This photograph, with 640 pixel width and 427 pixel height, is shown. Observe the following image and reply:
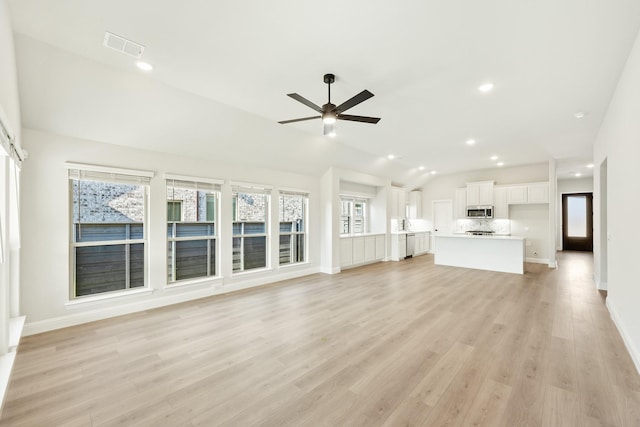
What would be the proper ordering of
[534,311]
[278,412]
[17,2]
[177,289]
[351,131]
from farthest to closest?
1. [351,131]
2. [177,289]
3. [534,311]
4. [17,2]
5. [278,412]

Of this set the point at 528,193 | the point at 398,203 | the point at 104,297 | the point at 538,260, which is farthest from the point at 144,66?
the point at 538,260

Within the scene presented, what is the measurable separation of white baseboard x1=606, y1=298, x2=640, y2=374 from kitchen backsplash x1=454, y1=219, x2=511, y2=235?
206 inches

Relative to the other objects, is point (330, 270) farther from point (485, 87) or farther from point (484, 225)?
point (484, 225)

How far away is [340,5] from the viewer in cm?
214

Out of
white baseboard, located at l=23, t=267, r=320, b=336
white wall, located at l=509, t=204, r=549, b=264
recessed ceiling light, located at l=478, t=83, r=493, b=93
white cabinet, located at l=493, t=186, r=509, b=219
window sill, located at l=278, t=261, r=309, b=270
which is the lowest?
white baseboard, located at l=23, t=267, r=320, b=336

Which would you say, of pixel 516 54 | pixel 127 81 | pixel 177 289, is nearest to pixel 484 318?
pixel 516 54

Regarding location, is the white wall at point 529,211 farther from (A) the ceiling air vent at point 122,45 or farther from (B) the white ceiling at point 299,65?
(A) the ceiling air vent at point 122,45

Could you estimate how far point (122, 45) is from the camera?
2604 millimetres

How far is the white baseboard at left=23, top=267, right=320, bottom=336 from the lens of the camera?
3417 mm

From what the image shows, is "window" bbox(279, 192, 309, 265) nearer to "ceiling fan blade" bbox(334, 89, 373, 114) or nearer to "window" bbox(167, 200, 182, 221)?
"window" bbox(167, 200, 182, 221)

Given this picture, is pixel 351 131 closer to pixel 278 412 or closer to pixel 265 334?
pixel 265 334

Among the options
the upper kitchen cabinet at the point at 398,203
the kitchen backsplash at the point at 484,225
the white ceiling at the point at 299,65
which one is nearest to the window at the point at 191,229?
the white ceiling at the point at 299,65

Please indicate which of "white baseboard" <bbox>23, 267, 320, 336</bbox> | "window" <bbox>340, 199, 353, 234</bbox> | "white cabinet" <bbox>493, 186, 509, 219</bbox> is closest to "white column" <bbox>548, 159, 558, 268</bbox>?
"white cabinet" <bbox>493, 186, 509, 219</bbox>

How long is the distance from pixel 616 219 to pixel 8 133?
260 inches
